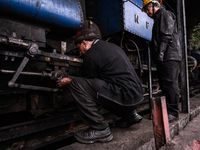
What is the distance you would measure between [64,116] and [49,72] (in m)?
0.83

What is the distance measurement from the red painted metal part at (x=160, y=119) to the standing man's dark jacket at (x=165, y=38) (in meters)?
1.07

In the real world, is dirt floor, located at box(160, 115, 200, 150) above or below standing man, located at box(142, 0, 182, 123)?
below

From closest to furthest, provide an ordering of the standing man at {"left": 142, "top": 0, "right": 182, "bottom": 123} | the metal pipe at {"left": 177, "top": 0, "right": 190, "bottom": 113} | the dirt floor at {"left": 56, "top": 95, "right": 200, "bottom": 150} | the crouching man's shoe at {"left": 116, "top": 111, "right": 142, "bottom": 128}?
1. the dirt floor at {"left": 56, "top": 95, "right": 200, "bottom": 150}
2. the crouching man's shoe at {"left": 116, "top": 111, "right": 142, "bottom": 128}
3. the standing man at {"left": 142, "top": 0, "right": 182, "bottom": 123}
4. the metal pipe at {"left": 177, "top": 0, "right": 190, "bottom": 113}

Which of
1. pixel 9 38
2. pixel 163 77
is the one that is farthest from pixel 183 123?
pixel 9 38

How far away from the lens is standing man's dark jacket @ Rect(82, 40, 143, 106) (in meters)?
1.63

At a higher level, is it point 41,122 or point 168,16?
point 168,16

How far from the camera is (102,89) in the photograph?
5.34ft

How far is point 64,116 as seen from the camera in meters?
2.48

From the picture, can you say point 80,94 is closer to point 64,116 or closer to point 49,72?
point 49,72

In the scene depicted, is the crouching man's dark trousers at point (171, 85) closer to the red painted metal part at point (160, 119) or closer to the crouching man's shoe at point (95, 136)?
the red painted metal part at point (160, 119)

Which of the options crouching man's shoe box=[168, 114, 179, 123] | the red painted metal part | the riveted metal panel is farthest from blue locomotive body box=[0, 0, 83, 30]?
crouching man's shoe box=[168, 114, 179, 123]

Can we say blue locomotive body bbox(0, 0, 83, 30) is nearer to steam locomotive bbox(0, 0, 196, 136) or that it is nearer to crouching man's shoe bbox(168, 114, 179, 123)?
steam locomotive bbox(0, 0, 196, 136)

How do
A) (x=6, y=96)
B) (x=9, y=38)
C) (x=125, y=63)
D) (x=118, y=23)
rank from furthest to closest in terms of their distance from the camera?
1. (x=118, y=23)
2. (x=6, y=96)
3. (x=125, y=63)
4. (x=9, y=38)

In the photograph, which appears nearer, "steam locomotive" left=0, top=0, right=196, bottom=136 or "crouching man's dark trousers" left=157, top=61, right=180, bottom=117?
"steam locomotive" left=0, top=0, right=196, bottom=136
